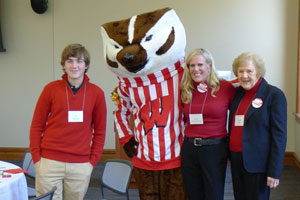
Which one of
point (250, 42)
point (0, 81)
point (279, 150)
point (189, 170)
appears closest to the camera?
point (279, 150)

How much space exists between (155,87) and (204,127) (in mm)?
406

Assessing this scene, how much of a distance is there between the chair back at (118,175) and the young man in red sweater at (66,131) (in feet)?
0.86

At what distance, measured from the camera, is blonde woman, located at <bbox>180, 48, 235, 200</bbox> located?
215cm

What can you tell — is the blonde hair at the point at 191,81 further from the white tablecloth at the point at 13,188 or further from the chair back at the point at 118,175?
the white tablecloth at the point at 13,188

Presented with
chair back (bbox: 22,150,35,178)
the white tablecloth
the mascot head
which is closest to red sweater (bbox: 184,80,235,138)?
the mascot head

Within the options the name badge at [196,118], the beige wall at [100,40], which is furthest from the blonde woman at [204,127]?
the beige wall at [100,40]

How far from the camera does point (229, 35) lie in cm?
482

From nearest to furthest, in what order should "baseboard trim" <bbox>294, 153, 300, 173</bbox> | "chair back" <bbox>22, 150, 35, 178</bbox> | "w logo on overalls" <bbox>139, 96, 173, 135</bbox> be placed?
"w logo on overalls" <bbox>139, 96, 173, 135</bbox> < "chair back" <bbox>22, 150, 35, 178</bbox> < "baseboard trim" <bbox>294, 153, 300, 173</bbox>

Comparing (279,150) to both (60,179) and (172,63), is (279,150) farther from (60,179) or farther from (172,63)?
(60,179)

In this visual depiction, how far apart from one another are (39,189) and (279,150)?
151 centimetres

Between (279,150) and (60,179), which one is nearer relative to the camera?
(279,150)

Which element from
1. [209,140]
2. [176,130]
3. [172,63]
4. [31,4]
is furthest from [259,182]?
[31,4]

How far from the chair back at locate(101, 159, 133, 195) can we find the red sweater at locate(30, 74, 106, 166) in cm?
29

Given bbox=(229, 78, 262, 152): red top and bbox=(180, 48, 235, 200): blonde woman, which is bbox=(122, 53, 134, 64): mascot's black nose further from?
bbox=(229, 78, 262, 152): red top
